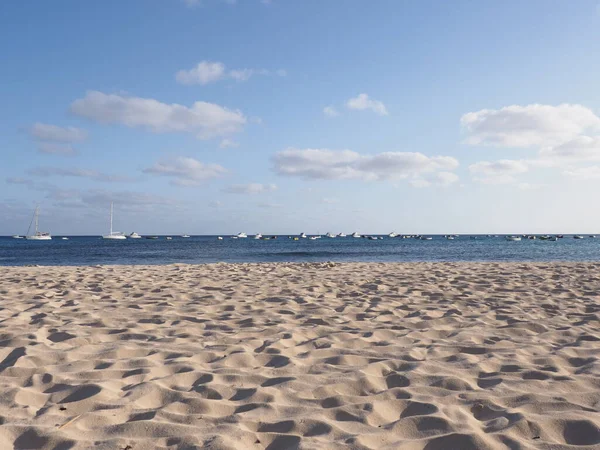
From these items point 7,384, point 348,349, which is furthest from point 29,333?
point 348,349

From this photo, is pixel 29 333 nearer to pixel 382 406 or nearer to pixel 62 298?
pixel 62 298

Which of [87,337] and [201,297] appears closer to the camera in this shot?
[87,337]

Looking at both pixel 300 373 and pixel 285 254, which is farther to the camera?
pixel 285 254

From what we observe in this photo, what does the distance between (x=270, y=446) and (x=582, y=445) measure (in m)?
1.86

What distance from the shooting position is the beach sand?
2807 mm

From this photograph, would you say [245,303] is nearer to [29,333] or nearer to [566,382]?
[29,333]

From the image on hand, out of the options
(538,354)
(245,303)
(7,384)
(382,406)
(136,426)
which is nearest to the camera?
(136,426)

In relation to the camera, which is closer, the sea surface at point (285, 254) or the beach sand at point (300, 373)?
the beach sand at point (300, 373)

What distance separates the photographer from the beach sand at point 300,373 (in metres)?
2.81

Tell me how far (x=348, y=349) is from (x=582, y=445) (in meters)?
2.34

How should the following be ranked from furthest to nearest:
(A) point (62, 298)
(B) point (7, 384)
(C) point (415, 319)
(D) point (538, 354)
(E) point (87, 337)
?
(A) point (62, 298) → (C) point (415, 319) → (E) point (87, 337) → (D) point (538, 354) → (B) point (7, 384)

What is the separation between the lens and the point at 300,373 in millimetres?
3934

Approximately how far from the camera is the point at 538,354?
449 cm

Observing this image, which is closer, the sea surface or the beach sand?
the beach sand
